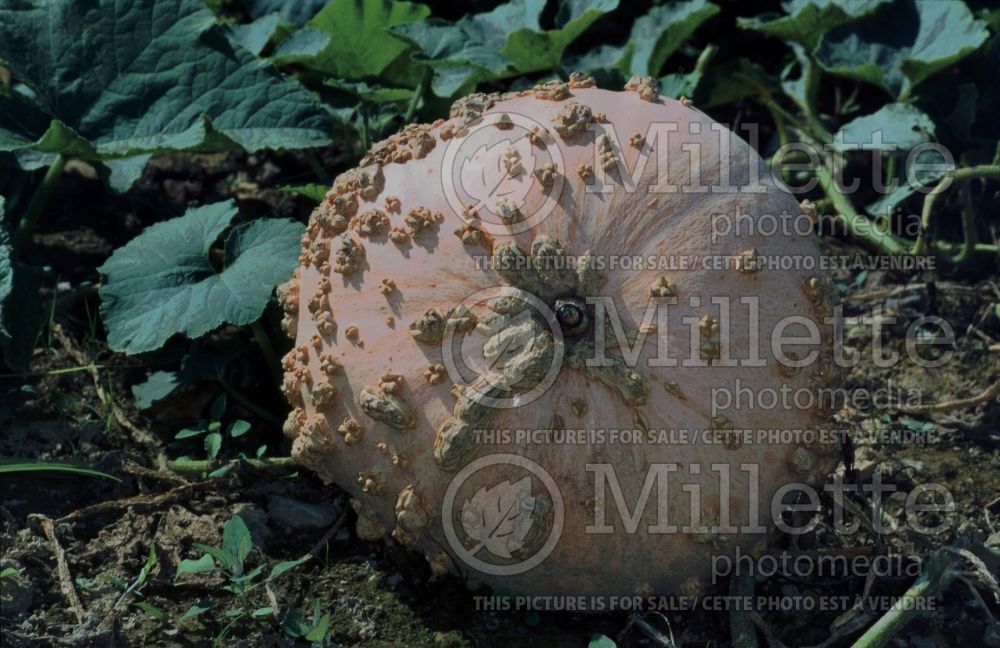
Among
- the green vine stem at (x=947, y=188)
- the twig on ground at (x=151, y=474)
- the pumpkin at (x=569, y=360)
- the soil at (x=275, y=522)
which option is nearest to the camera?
the pumpkin at (x=569, y=360)

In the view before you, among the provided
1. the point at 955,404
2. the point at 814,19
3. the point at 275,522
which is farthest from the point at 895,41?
the point at 275,522

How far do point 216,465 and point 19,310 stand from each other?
67cm

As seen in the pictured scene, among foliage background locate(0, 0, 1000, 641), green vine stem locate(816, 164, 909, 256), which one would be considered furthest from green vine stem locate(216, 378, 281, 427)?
green vine stem locate(816, 164, 909, 256)

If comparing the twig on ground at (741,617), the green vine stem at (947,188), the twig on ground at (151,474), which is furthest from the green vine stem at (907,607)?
the twig on ground at (151,474)

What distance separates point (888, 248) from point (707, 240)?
55.9 inches

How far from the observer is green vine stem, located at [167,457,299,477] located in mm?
3037

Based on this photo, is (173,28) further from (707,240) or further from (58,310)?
(707,240)

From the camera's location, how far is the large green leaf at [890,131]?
3.74 m

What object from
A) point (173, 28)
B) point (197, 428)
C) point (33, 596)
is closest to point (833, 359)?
point (197, 428)

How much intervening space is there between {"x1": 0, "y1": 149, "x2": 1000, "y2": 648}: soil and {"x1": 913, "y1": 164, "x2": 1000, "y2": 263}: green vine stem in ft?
0.47

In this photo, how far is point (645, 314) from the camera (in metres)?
2.58

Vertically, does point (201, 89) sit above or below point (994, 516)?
above

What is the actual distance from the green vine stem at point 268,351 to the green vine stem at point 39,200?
760mm

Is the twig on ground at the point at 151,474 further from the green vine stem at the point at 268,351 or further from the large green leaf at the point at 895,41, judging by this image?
the large green leaf at the point at 895,41
